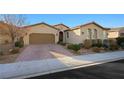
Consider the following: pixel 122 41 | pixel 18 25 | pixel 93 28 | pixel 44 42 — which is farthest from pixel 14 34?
pixel 122 41

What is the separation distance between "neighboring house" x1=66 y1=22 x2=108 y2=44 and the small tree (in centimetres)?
924

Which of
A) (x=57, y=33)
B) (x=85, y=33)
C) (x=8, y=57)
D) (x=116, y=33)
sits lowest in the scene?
(x=8, y=57)

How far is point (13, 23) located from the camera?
2514 cm

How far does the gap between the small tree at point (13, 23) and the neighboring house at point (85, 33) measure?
9242 millimetres

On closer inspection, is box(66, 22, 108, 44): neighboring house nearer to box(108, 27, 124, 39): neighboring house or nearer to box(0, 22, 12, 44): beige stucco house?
box(0, 22, 12, 44): beige stucco house

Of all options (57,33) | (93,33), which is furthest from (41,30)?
(93,33)

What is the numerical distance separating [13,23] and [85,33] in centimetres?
1173

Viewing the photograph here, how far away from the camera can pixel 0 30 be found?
87.2 feet

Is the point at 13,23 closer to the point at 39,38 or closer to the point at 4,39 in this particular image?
the point at 4,39

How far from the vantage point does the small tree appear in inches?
971

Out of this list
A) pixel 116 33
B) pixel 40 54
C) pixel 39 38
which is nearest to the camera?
pixel 40 54
